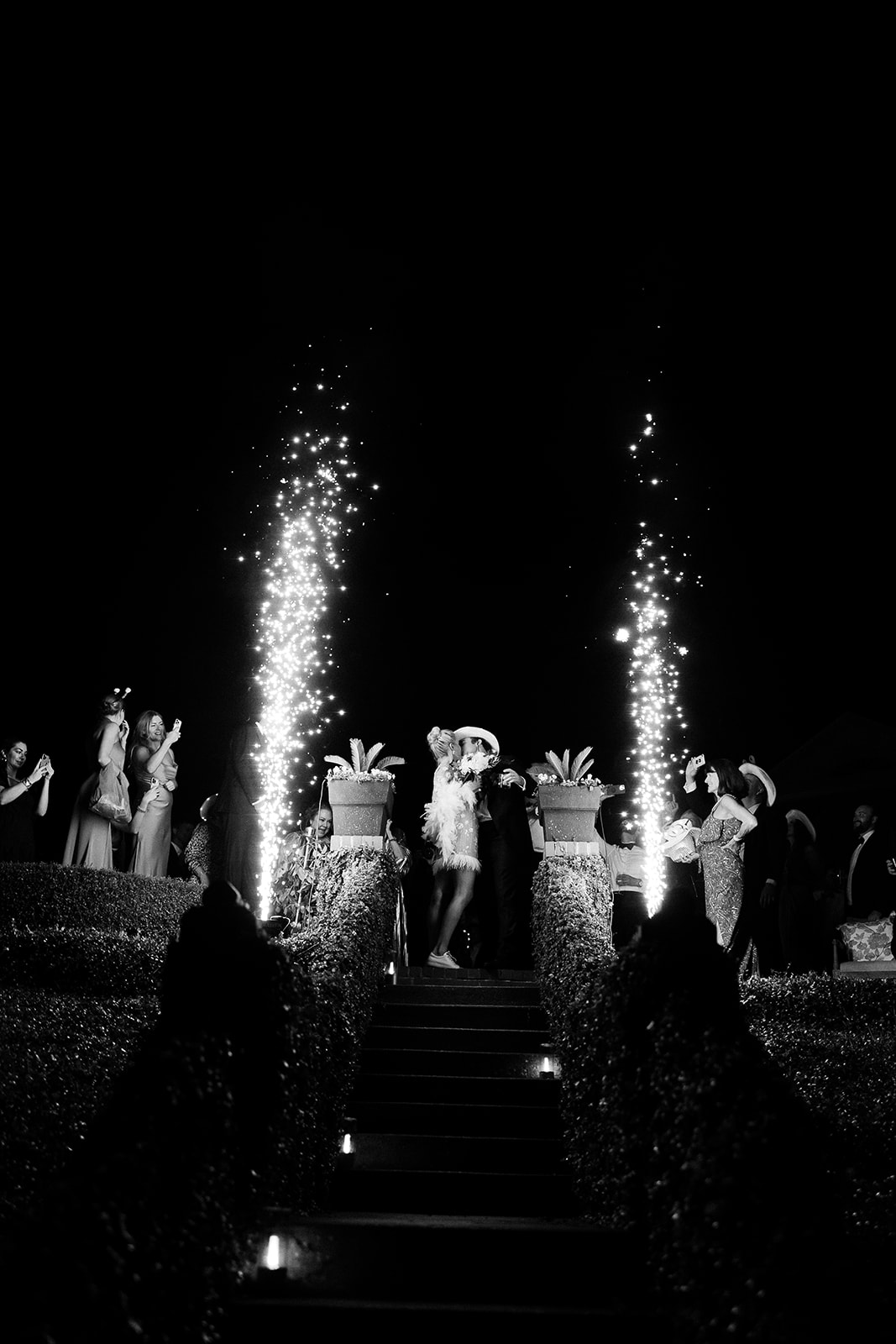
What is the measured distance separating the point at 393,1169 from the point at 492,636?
16156 millimetres

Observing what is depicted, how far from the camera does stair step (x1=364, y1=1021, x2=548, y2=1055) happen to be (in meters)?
8.77

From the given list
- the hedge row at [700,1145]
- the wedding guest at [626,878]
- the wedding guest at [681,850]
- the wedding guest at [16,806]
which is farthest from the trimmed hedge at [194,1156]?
the wedding guest at [16,806]

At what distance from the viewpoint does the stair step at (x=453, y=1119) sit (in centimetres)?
750

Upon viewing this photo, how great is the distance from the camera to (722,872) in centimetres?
1183

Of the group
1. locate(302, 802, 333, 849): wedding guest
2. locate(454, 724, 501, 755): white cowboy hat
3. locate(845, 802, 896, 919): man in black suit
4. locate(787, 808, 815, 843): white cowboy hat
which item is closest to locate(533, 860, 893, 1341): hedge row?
locate(454, 724, 501, 755): white cowboy hat

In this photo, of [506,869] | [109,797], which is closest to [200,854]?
[109,797]

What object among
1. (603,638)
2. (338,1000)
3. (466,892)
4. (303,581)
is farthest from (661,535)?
(338,1000)

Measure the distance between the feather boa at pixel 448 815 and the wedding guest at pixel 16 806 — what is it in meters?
5.00

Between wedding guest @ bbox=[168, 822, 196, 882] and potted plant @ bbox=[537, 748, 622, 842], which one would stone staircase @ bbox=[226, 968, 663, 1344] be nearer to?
potted plant @ bbox=[537, 748, 622, 842]

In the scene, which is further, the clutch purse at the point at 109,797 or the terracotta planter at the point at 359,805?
the clutch purse at the point at 109,797

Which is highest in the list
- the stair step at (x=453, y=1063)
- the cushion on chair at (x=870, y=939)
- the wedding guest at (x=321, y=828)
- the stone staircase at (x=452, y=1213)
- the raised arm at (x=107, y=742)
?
the raised arm at (x=107, y=742)

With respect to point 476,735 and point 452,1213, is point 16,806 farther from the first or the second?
point 452,1213

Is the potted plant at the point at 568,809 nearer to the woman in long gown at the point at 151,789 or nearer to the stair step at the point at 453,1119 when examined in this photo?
the stair step at the point at 453,1119

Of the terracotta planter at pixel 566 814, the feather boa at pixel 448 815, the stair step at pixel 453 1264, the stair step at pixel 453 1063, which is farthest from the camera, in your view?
the terracotta planter at pixel 566 814
